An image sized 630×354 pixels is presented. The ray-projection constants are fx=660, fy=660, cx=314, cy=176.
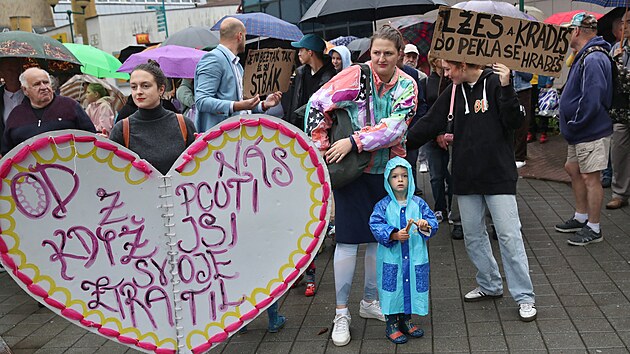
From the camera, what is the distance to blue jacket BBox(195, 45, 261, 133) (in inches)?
191

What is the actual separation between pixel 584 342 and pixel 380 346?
1195 millimetres

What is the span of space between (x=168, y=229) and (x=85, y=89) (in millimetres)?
8339

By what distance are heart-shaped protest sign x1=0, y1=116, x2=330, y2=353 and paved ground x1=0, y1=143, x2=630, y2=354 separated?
831mm

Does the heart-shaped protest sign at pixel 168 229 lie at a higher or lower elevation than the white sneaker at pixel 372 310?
higher

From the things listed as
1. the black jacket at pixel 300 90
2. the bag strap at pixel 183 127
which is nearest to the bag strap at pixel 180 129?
the bag strap at pixel 183 127

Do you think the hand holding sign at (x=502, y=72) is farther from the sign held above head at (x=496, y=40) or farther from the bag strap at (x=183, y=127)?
the bag strap at (x=183, y=127)

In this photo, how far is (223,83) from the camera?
5.00 metres

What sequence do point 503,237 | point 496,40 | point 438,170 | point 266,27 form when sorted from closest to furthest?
point 496,40 → point 503,237 → point 438,170 → point 266,27

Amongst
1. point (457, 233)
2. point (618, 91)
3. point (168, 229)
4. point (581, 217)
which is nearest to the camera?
point (168, 229)

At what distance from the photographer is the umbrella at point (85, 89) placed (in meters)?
9.85

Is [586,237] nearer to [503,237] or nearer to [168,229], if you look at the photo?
[503,237]

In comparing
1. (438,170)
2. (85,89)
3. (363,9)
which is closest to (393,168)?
(438,170)

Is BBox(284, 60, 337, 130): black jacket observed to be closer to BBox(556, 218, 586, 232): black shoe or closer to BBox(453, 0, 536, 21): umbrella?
BBox(453, 0, 536, 21): umbrella

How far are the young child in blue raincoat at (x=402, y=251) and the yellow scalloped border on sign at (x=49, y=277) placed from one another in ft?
4.33
